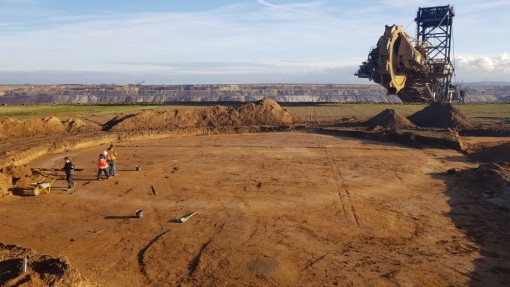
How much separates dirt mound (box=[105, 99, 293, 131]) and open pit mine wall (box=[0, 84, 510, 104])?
2624 inches

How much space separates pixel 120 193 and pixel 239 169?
542 cm

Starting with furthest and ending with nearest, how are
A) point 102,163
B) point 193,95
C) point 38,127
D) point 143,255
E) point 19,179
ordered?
point 193,95 < point 38,127 < point 102,163 < point 19,179 < point 143,255

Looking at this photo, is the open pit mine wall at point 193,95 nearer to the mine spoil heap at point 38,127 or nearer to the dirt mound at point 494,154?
the mine spoil heap at point 38,127

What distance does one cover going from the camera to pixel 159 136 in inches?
1117

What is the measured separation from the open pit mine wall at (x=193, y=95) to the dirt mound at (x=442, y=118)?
64965 millimetres

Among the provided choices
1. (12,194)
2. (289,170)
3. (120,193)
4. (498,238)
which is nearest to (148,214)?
(120,193)

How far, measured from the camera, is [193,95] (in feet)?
369

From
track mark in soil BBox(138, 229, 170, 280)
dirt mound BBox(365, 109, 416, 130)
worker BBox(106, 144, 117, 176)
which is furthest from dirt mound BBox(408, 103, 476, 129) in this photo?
track mark in soil BBox(138, 229, 170, 280)

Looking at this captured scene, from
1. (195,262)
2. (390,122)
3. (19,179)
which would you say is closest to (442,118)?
(390,122)

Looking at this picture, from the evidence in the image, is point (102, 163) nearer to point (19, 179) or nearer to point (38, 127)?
point (19, 179)

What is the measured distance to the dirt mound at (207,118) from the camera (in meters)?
30.4

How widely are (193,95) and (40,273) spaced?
107 meters

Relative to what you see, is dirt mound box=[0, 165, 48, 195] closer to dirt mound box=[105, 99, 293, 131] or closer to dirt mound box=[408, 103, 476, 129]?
dirt mound box=[105, 99, 293, 131]

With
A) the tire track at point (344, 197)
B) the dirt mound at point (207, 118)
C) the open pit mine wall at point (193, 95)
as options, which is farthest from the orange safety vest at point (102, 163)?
the open pit mine wall at point (193, 95)
